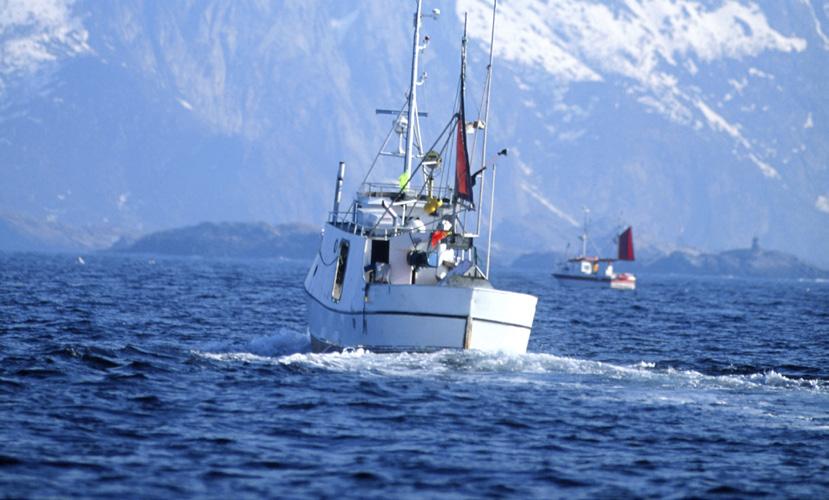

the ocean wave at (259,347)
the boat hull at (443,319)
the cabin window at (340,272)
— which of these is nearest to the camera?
the boat hull at (443,319)

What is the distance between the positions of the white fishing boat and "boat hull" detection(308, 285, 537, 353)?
0.03 meters

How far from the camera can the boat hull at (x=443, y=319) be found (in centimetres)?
3784

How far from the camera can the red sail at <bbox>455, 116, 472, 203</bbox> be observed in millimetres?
41188

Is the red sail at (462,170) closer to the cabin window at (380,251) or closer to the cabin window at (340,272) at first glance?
the cabin window at (380,251)

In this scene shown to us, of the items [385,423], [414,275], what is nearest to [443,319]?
[414,275]

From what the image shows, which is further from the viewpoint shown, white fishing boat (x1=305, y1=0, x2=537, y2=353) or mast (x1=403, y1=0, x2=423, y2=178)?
mast (x1=403, y1=0, x2=423, y2=178)

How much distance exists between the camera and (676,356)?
52.4 meters

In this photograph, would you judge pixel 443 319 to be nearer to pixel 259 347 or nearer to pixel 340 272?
pixel 340 272

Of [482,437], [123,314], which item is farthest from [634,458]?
[123,314]

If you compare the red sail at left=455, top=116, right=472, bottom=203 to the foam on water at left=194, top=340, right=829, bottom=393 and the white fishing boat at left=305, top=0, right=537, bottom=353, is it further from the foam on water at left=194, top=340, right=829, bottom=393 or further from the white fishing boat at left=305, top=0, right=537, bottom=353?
the foam on water at left=194, top=340, right=829, bottom=393

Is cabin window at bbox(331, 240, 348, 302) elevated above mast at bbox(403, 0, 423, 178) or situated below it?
below

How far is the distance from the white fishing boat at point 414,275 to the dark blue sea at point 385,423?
0.77 metres

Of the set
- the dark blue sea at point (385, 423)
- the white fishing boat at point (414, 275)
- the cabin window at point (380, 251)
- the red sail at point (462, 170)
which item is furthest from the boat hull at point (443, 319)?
the red sail at point (462, 170)

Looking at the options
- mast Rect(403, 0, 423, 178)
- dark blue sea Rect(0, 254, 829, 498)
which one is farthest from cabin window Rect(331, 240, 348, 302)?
mast Rect(403, 0, 423, 178)
